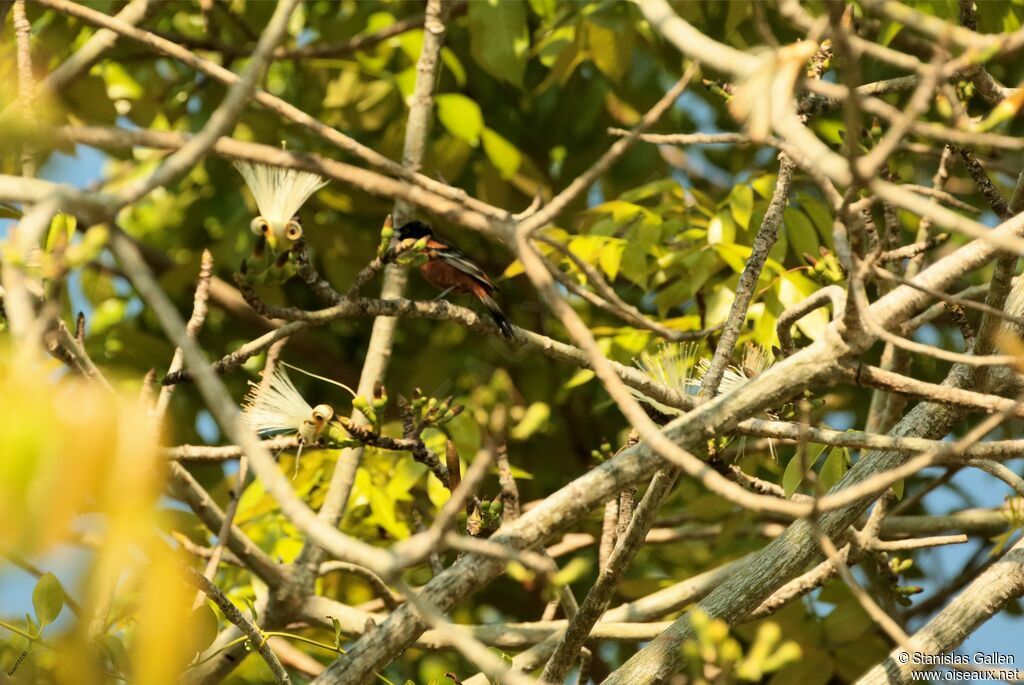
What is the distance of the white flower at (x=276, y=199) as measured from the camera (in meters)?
2.88

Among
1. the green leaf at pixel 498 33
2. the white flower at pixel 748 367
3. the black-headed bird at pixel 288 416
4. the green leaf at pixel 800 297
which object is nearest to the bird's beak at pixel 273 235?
the black-headed bird at pixel 288 416

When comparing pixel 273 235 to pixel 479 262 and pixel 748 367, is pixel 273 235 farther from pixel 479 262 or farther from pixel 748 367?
pixel 479 262

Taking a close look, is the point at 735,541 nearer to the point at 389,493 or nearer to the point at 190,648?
the point at 389,493

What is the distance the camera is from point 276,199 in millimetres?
2959

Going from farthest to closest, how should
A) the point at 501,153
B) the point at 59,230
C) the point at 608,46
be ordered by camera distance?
the point at 501,153 < the point at 608,46 < the point at 59,230

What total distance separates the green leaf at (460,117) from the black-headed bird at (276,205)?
Answer: 76.9 inches

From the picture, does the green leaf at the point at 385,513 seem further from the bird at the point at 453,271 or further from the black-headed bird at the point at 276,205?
the black-headed bird at the point at 276,205

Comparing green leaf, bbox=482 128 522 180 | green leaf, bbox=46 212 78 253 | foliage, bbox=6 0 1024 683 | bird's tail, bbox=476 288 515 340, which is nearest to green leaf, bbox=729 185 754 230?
foliage, bbox=6 0 1024 683

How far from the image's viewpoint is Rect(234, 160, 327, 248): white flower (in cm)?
288

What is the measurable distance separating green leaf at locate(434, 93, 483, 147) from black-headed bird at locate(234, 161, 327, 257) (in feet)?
6.40

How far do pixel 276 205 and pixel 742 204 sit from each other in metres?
2.19

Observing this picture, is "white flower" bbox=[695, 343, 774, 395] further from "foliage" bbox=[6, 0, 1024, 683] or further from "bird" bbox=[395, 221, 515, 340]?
"bird" bbox=[395, 221, 515, 340]

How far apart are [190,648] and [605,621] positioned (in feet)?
5.39

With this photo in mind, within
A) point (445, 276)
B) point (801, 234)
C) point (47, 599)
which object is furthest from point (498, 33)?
point (47, 599)
